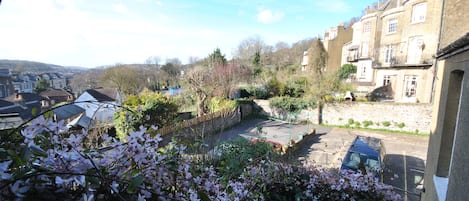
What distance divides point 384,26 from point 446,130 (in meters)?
19.7

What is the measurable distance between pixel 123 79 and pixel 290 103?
785 inches

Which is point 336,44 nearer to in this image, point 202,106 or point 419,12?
point 419,12

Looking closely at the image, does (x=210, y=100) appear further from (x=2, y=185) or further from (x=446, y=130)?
(x=2, y=185)

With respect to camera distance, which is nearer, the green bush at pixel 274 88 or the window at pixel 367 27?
the green bush at pixel 274 88

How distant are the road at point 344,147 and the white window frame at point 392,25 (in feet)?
32.3

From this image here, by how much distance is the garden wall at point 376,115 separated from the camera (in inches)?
547


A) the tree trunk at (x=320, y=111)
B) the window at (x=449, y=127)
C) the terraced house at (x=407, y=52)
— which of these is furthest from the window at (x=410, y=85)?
the window at (x=449, y=127)

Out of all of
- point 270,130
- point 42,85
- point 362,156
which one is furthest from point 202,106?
point 42,85

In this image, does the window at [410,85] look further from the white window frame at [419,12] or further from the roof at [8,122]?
the roof at [8,122]

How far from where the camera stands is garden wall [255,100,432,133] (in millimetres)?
13898

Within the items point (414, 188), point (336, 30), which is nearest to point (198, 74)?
point (414, 188)

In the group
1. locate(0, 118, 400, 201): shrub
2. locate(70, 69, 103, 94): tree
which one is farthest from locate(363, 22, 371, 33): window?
locate(70, 69, 103, 94): tree

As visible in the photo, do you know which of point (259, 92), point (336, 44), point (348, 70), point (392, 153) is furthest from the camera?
point (336, 44)

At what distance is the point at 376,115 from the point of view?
15.1 meters
